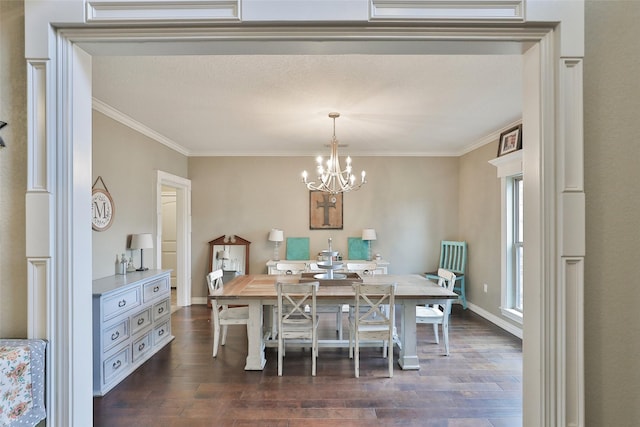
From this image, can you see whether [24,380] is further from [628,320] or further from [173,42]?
[628,320]

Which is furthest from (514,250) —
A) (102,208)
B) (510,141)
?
(102,208)

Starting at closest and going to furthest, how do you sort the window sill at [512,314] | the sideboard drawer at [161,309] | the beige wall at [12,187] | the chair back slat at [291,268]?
the beige wall at [12,187], the sideboard drawer at [161,309], the window sill at [512,314], the chair back slat at [291,268]

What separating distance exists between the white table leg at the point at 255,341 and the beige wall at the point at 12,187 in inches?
80.9

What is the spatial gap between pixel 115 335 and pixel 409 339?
2.71 m

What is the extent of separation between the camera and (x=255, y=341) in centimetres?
307

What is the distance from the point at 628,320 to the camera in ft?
3.34

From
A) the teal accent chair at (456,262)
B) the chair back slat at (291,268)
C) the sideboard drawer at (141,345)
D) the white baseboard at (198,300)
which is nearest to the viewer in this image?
the sideboard drawer at (141,345)

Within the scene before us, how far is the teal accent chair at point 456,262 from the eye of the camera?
5008 mm

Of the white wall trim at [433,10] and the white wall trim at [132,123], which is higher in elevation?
the white wall trim at [132,123]

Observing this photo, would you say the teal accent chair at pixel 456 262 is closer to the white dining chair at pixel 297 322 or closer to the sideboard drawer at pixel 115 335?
the white dining chair at pixel 297 322

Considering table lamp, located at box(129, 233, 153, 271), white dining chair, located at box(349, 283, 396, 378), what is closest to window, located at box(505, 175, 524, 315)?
white dining chair, located at box(349, 283, 396, 378)

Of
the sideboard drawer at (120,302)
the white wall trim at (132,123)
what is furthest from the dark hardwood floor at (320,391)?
the white wall trim at (132,123)

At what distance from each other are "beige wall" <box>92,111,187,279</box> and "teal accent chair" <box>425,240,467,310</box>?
14.1ft

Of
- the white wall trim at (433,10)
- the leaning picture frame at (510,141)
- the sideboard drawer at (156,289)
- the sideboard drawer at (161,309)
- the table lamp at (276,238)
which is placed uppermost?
the leaning picture frame at (510,141)
